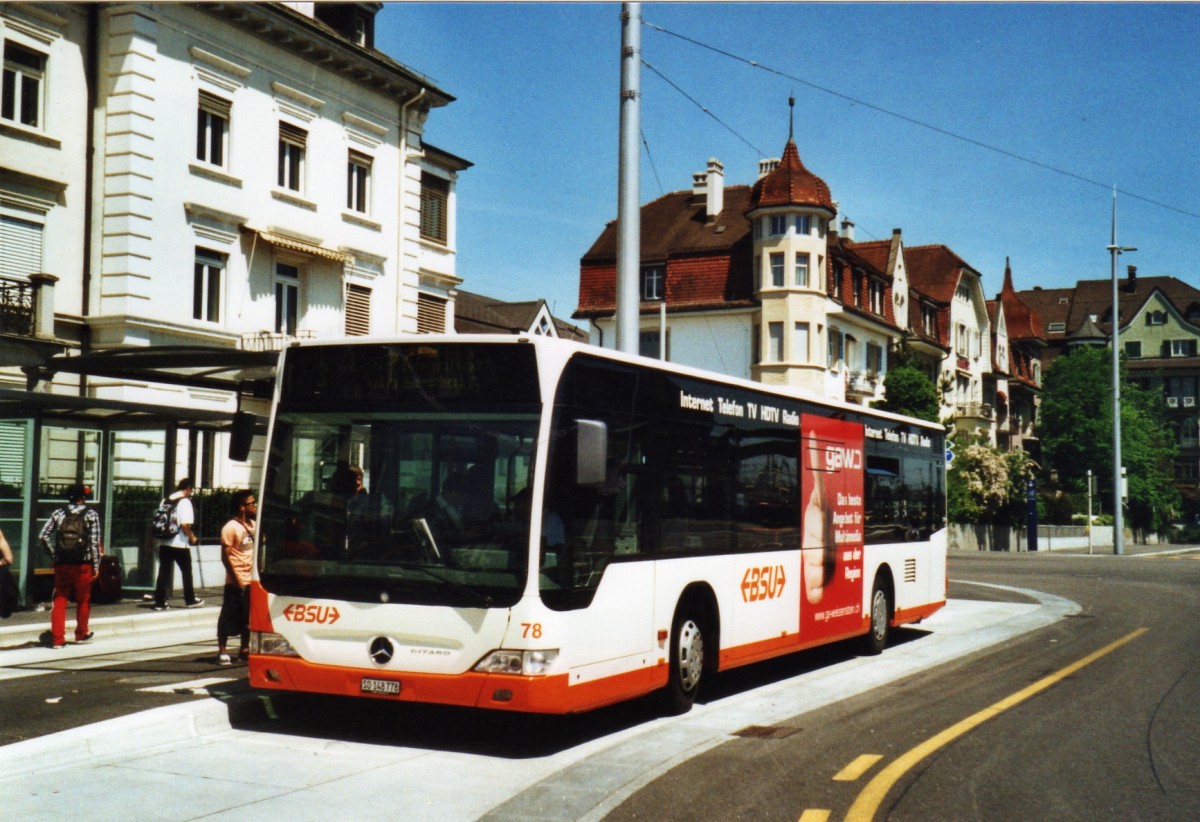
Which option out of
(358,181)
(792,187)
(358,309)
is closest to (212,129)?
(358,181)

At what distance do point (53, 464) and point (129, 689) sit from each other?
10.6 meters

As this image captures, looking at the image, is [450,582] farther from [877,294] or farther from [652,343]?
[877,294]

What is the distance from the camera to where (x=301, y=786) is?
7.66 m

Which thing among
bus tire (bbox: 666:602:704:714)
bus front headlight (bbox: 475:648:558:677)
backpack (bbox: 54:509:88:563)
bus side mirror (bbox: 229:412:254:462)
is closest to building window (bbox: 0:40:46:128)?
backpack (bbox: 54:509:88:563)

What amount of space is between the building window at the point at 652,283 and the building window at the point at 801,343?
7.51 metres

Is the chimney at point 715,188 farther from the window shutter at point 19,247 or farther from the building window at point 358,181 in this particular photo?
the window shutter at point 19,247

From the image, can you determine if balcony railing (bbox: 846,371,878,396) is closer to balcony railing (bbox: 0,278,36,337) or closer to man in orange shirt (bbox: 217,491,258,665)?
balcony railing (bbox: 0,278,36,337)

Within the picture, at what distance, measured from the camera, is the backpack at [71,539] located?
13953 millimetres

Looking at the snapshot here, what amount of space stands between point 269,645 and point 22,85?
17934mm

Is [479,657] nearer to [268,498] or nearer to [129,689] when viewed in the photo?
[268,498]

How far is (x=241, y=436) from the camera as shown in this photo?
Result: 34.1ft

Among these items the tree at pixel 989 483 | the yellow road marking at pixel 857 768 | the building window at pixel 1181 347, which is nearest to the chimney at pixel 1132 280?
the building window at pixel 1181 347

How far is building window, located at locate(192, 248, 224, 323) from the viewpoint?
26578 millimetres

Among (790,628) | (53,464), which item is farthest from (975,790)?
(53,464)
